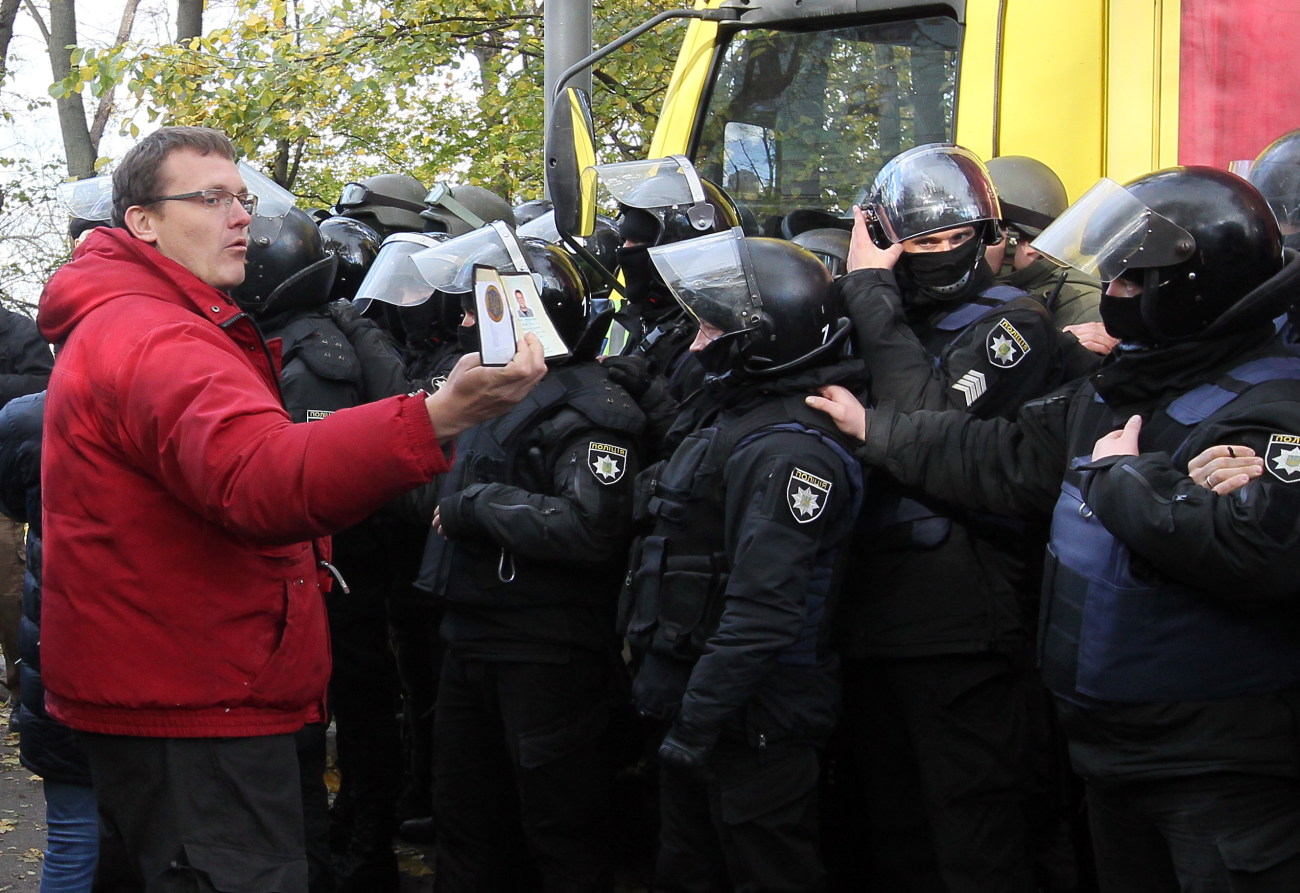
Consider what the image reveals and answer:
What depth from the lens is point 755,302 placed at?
369 cm

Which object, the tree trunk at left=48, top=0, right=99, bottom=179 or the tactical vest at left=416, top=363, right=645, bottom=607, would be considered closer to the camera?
the tactical vest at left=416, top=363, right=645, bottom=607

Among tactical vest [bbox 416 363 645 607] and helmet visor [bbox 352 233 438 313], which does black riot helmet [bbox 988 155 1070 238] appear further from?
helmet visor [bbox 352 233 438 313]

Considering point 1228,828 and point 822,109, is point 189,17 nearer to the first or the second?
point 822,109

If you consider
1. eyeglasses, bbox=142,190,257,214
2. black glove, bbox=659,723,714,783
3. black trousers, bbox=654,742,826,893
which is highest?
eyeglasses, bbox=142,190,257,214

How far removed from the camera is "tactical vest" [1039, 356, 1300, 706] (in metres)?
2.71

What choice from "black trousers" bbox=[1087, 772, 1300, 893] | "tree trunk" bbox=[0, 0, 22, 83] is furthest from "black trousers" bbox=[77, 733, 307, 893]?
"tree trunk" bbox=[0, 0, 22, 83]

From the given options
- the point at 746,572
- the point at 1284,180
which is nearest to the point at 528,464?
the point at 746,572

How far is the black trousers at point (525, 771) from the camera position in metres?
4.21

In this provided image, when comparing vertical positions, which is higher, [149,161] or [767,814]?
[149,161]

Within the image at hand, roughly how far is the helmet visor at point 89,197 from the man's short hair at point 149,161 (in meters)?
2.65

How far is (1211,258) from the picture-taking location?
284cm

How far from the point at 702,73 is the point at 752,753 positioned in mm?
3195

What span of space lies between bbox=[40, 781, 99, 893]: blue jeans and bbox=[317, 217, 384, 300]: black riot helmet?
2.74 metres

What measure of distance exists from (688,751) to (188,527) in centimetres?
134
